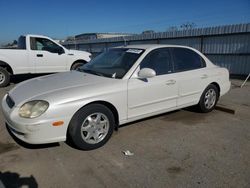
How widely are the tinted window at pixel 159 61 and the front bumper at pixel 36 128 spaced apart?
1754mm

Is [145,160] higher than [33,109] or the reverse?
the reverse

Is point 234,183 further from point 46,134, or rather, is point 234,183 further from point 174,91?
point 46,134

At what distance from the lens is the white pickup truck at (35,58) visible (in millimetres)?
8484

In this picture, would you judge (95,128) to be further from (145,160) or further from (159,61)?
(159,61)

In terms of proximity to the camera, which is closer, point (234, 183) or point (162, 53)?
point (234, 183)

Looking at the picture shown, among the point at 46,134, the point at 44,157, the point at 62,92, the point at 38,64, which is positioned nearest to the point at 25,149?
the point at 44,157

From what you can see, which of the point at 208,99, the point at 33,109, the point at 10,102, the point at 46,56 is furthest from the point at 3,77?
the point at 208,99

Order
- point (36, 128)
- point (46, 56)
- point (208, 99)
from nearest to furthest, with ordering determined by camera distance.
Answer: point (36, 128) → point (208, 99) → point (46, 56)

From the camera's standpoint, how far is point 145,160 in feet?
10.3

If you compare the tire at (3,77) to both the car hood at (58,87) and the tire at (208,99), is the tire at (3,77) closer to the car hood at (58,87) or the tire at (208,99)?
the car hood at (58,87)

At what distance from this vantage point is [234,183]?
103 inches

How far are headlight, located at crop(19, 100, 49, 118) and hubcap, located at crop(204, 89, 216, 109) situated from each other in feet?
11.6

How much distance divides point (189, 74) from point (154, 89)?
104cm

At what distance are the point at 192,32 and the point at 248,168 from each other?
38.6ft
